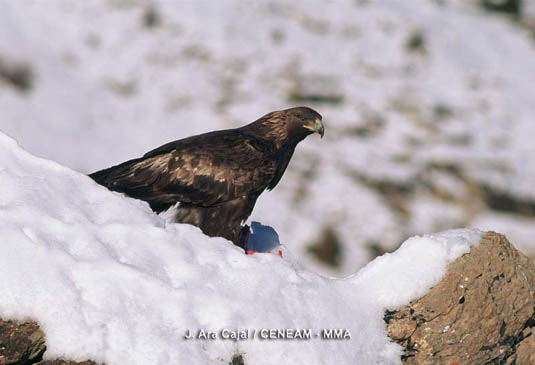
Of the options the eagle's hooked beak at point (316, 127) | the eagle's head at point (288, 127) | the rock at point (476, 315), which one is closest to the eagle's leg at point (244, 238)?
the eagle's head at point (288, 127)

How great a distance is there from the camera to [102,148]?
837 inches

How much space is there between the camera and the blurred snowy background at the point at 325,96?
65.8ft

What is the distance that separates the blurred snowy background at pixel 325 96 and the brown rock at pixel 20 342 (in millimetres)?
12328

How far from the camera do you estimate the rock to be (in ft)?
23.8

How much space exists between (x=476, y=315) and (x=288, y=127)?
3678 mm

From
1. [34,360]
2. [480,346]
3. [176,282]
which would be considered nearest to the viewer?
[34,360]

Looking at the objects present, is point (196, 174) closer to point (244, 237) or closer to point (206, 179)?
point (206, 179)

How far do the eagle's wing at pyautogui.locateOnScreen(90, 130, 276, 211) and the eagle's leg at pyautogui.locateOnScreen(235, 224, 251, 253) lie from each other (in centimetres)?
41

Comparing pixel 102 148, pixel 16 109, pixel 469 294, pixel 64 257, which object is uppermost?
pixel 16 109

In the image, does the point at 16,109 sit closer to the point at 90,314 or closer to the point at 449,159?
the point at 449,159

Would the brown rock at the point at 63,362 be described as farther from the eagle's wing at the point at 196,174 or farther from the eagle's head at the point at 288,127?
the eagle's head at the point at 288,127

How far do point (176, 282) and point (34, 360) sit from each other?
3.96ft

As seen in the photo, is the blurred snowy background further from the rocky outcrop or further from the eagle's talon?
the rocky outcrop

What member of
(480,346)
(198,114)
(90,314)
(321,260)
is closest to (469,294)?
(480,346)
